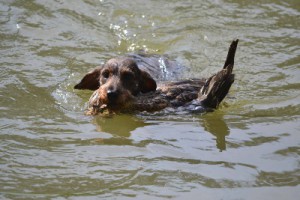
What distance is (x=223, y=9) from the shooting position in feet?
35.5

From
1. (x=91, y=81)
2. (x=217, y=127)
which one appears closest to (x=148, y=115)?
(x=217, y=127)

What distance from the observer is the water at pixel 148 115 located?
14.5 ft

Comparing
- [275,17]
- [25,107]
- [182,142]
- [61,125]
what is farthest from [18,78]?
[275,17]

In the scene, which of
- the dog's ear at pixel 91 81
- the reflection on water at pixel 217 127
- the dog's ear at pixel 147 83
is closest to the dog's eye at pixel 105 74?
the dog's ear at pixel 91 81

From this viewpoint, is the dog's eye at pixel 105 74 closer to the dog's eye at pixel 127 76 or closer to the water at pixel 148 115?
the dog's eye at pixel 127 76

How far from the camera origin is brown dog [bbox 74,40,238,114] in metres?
6.06

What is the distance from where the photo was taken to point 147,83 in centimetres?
654

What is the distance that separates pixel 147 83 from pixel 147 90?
81 mm

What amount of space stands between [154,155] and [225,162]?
0.62 m

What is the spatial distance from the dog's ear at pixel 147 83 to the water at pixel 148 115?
0.51m

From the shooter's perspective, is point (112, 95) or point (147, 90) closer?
point (112, 95)

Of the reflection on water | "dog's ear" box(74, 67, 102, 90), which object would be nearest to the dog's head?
"dog's ear" box(74, 67, 102, 90)

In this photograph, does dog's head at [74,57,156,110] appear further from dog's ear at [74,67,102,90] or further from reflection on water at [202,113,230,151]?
reflection on water at [202,113,230,151]

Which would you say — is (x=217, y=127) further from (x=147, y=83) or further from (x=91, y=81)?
(x=91, y=81)
